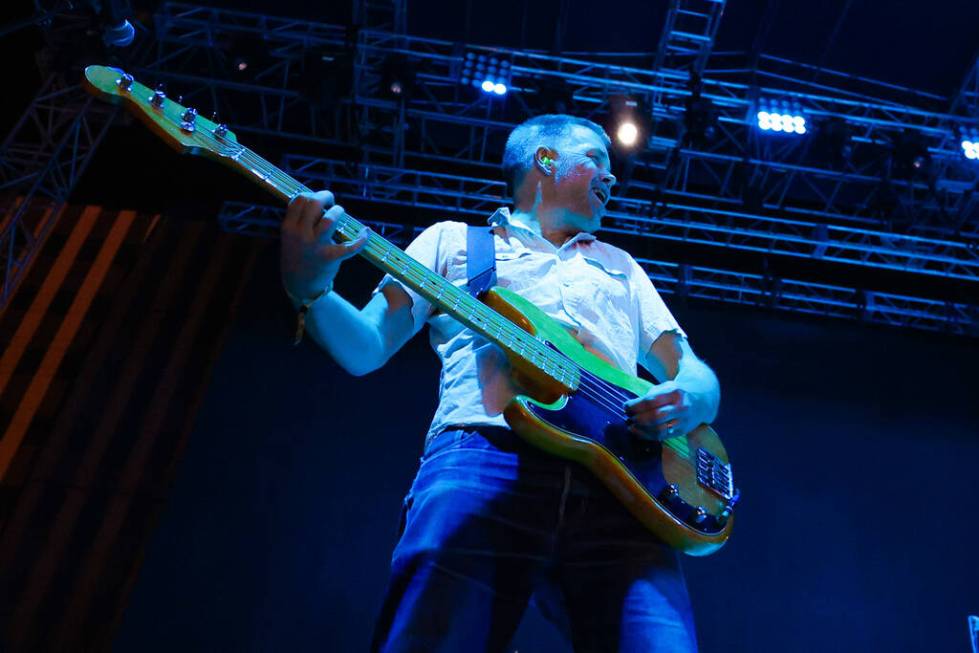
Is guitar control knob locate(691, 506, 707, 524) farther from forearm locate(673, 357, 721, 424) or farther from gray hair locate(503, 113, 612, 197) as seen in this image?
gray hair locate(503, 113, 612, 197)

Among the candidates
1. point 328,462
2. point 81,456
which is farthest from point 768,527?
point 81,456

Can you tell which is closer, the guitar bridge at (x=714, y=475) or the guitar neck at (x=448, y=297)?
the guitar neck at (x=448, y=297)

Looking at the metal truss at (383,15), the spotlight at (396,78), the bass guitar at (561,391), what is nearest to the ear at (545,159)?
the bass guitar at (561,391)

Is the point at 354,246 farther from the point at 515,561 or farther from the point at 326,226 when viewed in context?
the point at 515,561

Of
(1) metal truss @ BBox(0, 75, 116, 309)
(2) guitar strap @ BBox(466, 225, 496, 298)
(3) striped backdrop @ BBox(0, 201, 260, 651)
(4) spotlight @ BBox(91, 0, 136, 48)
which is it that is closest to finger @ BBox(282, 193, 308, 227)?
(2) guitar strap @ BBox(466, 225, 496, 298)

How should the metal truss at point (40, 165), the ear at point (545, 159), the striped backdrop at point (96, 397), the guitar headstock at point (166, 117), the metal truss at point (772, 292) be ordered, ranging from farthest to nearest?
1. the metal truss at point (772, 292)
2. the metal truss at point (40, 165)
3. the striped backdrop at point (96, 397)
4. the ear at point (545, 159)
5. the guitar headstock at point (166, 117)

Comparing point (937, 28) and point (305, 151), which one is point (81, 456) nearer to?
point (305, 151)

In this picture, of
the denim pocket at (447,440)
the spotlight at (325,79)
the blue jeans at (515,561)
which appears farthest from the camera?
the spotlight at (325,79)

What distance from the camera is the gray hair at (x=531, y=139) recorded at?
296cm

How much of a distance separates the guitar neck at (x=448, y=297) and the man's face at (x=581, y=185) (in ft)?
2.37

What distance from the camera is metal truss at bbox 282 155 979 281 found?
748 centimetres

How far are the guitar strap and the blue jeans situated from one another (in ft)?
1.46

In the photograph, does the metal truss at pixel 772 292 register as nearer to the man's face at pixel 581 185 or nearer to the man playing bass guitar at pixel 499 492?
the man's face at pixel 581 185

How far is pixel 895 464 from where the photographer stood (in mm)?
7082
